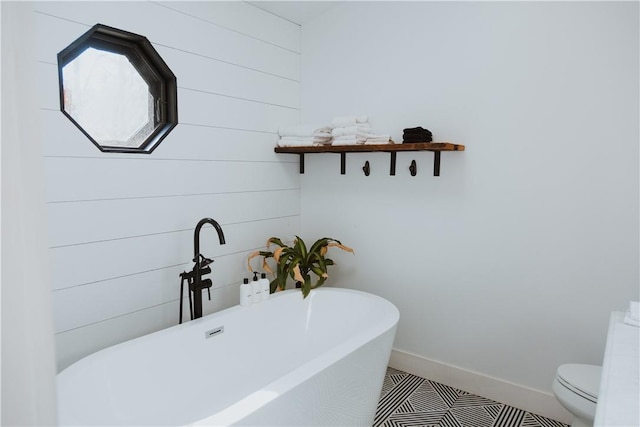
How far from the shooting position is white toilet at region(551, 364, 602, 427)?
1.93 m

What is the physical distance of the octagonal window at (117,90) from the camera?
2.14 m

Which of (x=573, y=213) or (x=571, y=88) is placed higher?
(x=571, y=88)

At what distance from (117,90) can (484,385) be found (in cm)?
271

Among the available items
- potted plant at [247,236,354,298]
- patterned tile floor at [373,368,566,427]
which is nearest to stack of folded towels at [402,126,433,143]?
potted plant at [247,236,354,298]

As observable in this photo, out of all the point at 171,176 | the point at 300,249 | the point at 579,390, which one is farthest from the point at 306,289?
the point at 579,390

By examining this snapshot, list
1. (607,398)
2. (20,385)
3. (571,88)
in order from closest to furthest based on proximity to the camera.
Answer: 1. (20,385)
2. (607,398)
3. (571,88)

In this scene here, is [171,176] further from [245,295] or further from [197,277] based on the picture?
[245,295]

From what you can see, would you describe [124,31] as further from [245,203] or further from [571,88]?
[571,88]

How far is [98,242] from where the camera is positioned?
218 cm

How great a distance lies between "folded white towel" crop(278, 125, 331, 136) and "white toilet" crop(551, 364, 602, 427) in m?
1.91

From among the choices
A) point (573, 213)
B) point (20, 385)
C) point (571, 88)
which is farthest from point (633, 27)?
point (20, 385)

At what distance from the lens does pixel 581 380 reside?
2031 millimetres

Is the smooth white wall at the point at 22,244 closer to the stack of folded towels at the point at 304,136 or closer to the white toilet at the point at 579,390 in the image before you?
the white toilet at the point at 579,390

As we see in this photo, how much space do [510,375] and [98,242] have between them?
2419 mm
